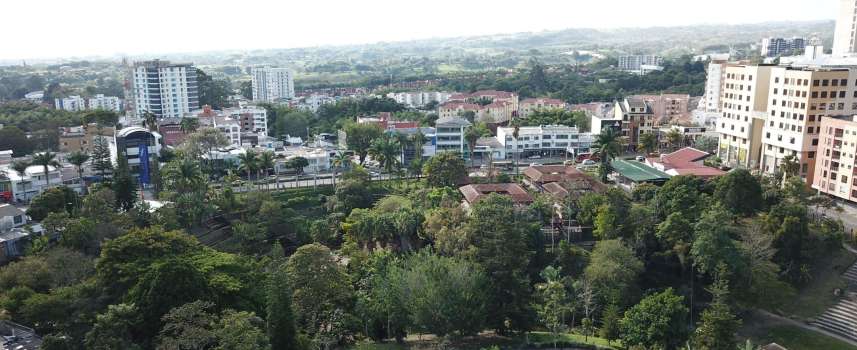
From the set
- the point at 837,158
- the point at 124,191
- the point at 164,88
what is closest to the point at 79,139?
the point at 124,191

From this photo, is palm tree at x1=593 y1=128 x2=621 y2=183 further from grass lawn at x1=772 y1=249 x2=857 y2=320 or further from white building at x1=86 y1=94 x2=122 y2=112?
white building at x1=86 y1=94 x2=122 y2=112

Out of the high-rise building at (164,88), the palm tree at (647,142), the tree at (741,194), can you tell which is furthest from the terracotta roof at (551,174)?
the high-rise building at (164,88)

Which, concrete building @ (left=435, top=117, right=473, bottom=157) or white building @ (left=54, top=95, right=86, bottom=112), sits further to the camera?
white building @ (left=54, top=95, right=86, bottom=112)

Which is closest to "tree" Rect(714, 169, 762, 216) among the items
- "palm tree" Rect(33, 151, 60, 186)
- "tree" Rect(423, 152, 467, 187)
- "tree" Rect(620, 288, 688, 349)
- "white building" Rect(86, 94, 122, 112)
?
"tree" Rect(620, 288, 688, 349)

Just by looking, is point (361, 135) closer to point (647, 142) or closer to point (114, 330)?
point (647, 142)

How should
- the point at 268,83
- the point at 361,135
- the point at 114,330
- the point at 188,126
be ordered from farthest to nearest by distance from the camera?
the point at 268,83 < the point at 188,126 < the point at 361,135 < the point at 114,330

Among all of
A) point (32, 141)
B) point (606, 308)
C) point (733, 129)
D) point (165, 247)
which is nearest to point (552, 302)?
point (606, 308)

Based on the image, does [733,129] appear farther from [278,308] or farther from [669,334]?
[278,308]
